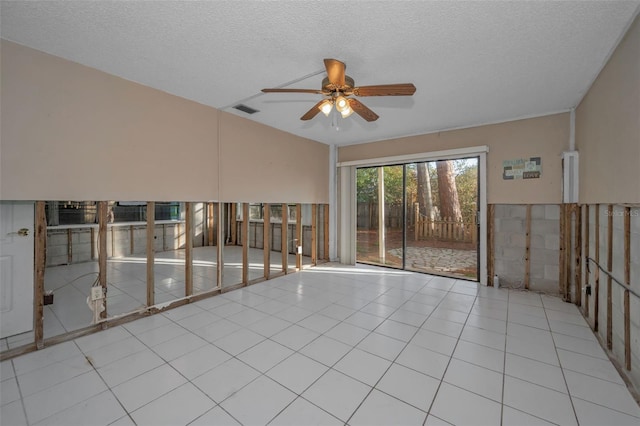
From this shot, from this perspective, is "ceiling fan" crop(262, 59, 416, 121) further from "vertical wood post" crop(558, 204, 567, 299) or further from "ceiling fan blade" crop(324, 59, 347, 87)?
"vertical wood post" crop(558, 204, 567, 299)

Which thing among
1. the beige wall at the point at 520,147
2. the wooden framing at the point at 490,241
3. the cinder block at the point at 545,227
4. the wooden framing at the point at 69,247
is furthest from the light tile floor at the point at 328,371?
the wooden framing at the point at 69,247

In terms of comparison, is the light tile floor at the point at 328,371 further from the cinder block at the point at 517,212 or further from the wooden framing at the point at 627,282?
the cinder block at the point at 517,212

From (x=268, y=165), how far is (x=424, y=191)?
4.63m

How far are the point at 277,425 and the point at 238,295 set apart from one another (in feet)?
8.28

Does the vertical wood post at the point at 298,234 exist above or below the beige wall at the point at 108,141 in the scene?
below

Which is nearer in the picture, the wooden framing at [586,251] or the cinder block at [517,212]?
the wooden framing at [586,251]

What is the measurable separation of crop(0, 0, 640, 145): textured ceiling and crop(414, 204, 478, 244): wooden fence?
327cm

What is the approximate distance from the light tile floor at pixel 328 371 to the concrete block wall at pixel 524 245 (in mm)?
664

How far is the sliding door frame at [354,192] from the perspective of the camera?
14.4ft

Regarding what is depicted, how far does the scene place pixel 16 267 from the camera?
8.54 feet

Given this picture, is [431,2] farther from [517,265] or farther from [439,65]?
[517,265]

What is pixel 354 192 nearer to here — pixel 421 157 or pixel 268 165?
pixel 421 157

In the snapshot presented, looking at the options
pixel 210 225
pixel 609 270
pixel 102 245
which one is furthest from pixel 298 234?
pixel 210 225

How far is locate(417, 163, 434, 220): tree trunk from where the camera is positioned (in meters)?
7.05
